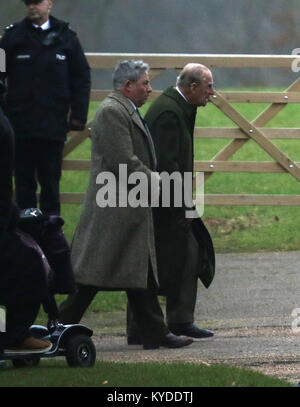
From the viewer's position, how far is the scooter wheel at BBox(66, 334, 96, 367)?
28.6 feet

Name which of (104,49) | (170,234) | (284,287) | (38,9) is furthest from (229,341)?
(104,49)

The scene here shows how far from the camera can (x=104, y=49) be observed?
30.1 metres

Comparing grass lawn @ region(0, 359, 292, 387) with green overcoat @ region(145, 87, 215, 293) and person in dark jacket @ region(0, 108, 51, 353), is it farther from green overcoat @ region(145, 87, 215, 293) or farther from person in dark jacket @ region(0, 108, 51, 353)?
green overcoat @ region(145, 87, 215, 293)

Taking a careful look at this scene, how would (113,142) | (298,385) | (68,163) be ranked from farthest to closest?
(68,163)
(113,142)
(298,385)

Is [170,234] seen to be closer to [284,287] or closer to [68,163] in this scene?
[284,287]

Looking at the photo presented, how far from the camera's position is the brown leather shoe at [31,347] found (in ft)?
27.7

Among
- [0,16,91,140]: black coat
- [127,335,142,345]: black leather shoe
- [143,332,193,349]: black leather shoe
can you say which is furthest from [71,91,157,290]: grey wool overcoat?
[0,16,91,140]: black coat

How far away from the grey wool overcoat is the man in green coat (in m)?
0.36

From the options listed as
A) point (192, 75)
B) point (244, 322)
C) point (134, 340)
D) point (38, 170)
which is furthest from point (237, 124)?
point (134, 340)

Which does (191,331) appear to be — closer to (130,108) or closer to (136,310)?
(136,310)

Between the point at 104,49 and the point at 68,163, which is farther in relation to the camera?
the point at 104,49

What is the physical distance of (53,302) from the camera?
8.73 meters

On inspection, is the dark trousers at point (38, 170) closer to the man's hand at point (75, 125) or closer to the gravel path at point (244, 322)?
the man's hand at point (75, 125)

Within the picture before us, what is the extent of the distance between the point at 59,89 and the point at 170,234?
2.19 meters
